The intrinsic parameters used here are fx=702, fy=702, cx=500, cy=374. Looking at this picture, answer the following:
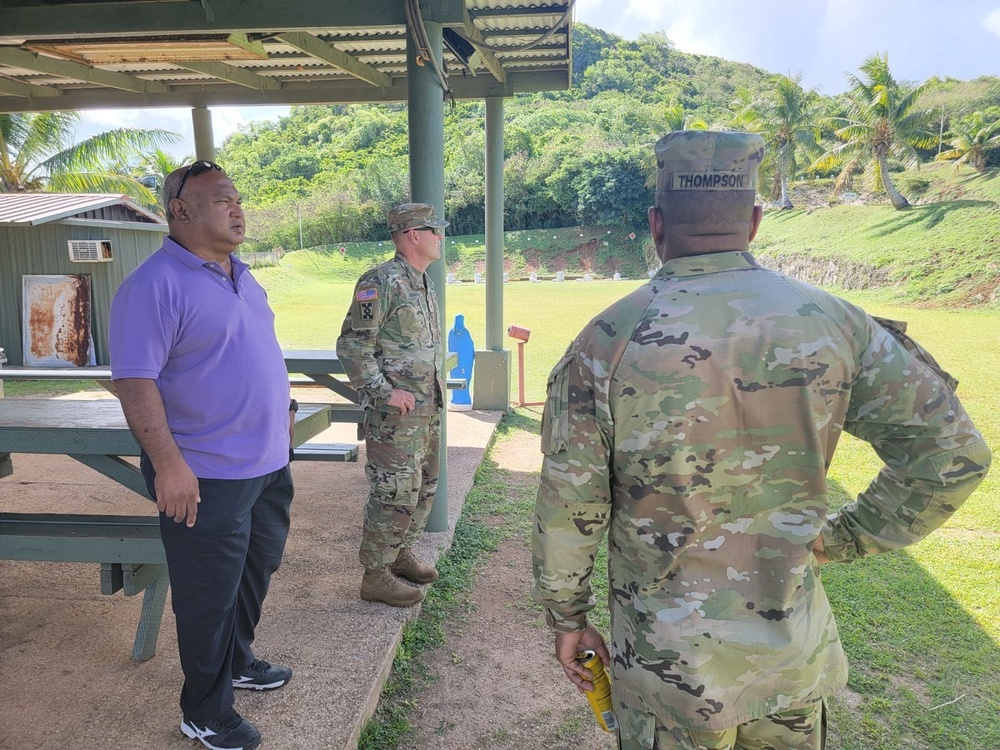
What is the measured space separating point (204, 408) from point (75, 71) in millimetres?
5086

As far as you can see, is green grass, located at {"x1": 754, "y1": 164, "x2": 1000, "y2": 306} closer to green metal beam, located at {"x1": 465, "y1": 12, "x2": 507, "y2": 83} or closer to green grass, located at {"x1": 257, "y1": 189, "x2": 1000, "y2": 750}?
green grass, located at {"x1": 257, "y1": 189, "x2": 1000, "y2": 750}

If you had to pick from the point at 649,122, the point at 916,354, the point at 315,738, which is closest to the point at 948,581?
the point at 916,354

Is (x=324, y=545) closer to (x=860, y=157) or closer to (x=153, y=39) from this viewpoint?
(x=153, y=39)

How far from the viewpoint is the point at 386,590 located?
10.4 ft

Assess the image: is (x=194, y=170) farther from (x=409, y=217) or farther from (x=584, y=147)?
(x=584, y=147)

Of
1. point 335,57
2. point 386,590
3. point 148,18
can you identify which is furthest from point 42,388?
point 386,590

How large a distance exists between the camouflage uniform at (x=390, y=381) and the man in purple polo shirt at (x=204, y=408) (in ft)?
2.65

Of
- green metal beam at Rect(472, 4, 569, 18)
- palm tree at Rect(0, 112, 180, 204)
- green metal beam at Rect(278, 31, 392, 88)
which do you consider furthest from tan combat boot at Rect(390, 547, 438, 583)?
palm tree at Rect(0, 112, 180, 204)

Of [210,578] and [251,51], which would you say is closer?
[210,578]

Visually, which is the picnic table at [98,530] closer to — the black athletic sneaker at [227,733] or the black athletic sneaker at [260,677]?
the black athletic sneaker at [260,677]

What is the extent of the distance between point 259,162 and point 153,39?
65450mm

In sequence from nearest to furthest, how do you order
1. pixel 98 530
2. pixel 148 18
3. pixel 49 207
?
pixel 98 530 → pixel 148 18 → pixel 49 207

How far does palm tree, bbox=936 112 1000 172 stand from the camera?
3169cm

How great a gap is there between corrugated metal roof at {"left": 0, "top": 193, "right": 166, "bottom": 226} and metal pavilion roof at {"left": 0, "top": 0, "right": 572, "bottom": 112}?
5179 millimetres
